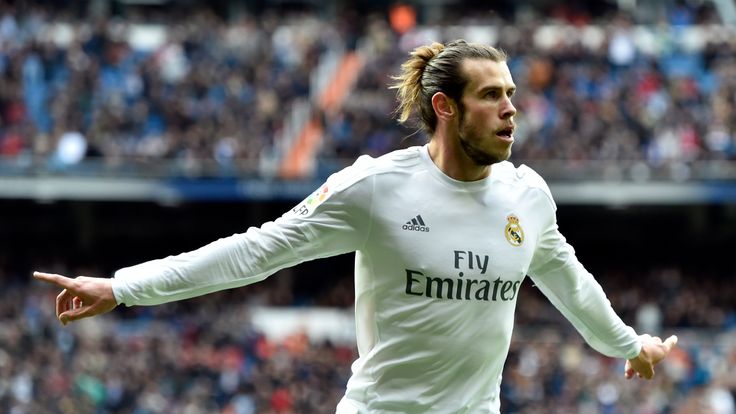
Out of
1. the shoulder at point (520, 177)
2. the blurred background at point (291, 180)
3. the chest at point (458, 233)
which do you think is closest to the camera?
the chest at point (458, 233)

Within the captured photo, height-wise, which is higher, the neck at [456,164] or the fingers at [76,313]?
the neck at [456,164]

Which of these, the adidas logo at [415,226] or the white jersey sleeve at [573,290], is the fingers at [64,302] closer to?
the adidas logo at [415,226]

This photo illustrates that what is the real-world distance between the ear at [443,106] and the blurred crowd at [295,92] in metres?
15.4

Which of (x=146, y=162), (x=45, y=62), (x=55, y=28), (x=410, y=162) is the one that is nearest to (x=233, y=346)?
(x=146, y=162)

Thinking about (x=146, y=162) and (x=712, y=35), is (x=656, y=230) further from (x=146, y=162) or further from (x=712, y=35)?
(x=146, y=162)

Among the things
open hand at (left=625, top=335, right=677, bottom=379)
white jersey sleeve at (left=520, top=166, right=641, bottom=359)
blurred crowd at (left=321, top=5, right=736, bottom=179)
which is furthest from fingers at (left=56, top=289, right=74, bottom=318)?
blurred crowd at (left=321, top=5, right=736, bottom=179)

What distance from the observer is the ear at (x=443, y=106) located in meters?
4.99

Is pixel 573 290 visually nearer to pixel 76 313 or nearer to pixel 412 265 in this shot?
pixel 412 265

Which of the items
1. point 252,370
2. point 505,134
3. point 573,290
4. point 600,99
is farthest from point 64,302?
point 600,99

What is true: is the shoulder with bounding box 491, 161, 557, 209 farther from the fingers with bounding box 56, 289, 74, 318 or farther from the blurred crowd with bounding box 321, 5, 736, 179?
the blurred crowd with bounding box 321, 5, 736, 179

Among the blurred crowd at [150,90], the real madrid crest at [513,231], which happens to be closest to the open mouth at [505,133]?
the real madrid crest at [513,231]

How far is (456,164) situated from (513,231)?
31 cm

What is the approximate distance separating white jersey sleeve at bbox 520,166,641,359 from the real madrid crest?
144mm

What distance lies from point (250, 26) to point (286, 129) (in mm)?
3430
